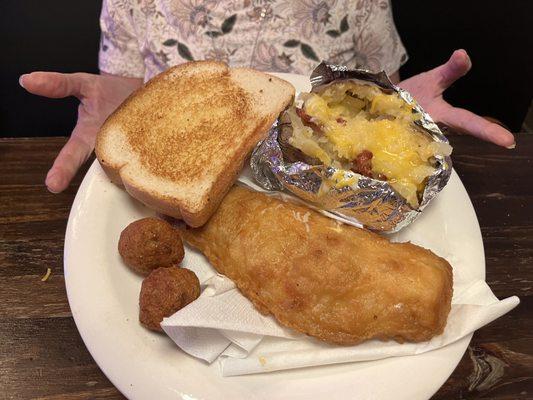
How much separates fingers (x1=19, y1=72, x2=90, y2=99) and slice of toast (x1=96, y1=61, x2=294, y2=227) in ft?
0.47

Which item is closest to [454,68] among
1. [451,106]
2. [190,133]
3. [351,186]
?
[451,106]

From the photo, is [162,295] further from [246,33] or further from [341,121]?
[246,33]

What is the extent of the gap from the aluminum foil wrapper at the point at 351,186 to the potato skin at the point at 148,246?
0.30 metres

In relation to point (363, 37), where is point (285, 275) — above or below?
below

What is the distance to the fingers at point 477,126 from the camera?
4.45ft

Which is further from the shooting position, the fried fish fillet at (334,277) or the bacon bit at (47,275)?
the bacon bit at (47,275)

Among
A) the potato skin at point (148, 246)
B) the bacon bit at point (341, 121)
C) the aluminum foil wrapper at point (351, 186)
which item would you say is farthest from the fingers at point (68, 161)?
the bacon bit at point (341, 121)

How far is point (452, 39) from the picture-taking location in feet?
7.47

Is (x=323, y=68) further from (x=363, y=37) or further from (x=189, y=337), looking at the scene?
(x=189, y=337)

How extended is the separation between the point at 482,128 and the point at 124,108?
0.97 meters

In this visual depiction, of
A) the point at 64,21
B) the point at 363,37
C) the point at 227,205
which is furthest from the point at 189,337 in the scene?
the point at 64,21

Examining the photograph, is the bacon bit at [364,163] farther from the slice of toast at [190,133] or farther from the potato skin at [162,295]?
the potato skin at [162,295]

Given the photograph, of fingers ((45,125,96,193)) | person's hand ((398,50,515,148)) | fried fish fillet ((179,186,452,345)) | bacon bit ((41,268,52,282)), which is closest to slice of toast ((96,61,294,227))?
fingers ((45,125,96,193))

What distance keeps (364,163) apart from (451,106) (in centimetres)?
45
